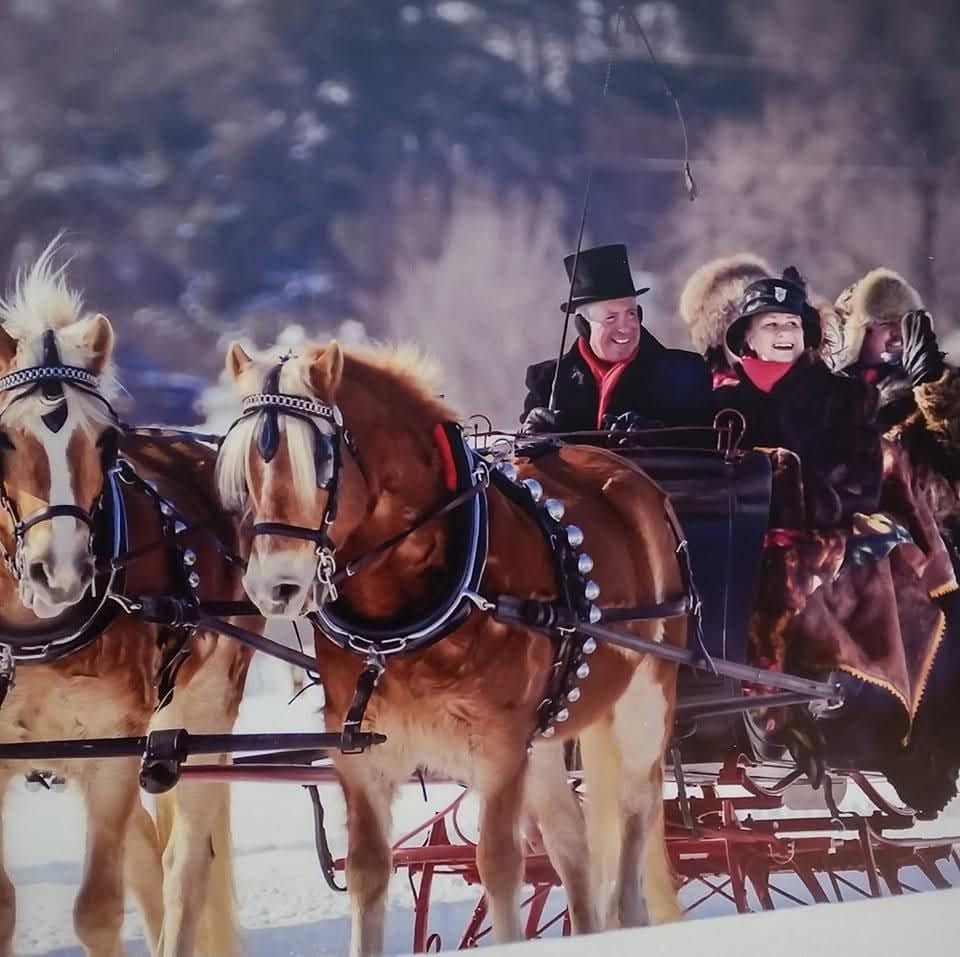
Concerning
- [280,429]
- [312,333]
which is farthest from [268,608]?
[312,333]

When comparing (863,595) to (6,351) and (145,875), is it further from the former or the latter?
(6,351)

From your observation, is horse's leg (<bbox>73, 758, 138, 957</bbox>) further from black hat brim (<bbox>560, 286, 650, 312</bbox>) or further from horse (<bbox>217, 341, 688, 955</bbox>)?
black hat brim (<bbox>560, 286, 650, 312</bbox>)

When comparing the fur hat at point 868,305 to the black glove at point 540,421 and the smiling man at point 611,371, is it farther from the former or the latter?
the black glove at point 540,421

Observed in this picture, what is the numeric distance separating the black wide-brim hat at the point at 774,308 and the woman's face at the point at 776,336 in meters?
0.02

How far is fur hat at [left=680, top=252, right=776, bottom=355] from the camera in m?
4.11

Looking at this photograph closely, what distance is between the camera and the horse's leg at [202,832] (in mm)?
3404

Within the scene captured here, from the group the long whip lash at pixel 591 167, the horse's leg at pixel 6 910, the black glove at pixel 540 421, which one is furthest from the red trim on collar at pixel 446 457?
the horse's leg at pixel 6 910

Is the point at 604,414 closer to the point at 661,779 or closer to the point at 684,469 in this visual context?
the point at 684,469

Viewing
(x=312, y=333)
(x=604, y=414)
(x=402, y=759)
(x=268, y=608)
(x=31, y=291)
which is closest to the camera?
(x=268, y=608)

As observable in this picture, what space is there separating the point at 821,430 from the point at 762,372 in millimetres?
295

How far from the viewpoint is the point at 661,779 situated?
3.87 meters

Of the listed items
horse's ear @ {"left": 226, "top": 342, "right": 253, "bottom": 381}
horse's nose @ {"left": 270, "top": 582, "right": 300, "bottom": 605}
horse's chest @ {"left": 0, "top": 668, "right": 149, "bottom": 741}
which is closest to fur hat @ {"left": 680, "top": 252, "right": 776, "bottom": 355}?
horse's ear @ {"left": 226, "top": 342, "right": 253, "bottom": 381}

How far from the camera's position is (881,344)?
436 cm

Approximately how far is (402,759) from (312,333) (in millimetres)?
1328
